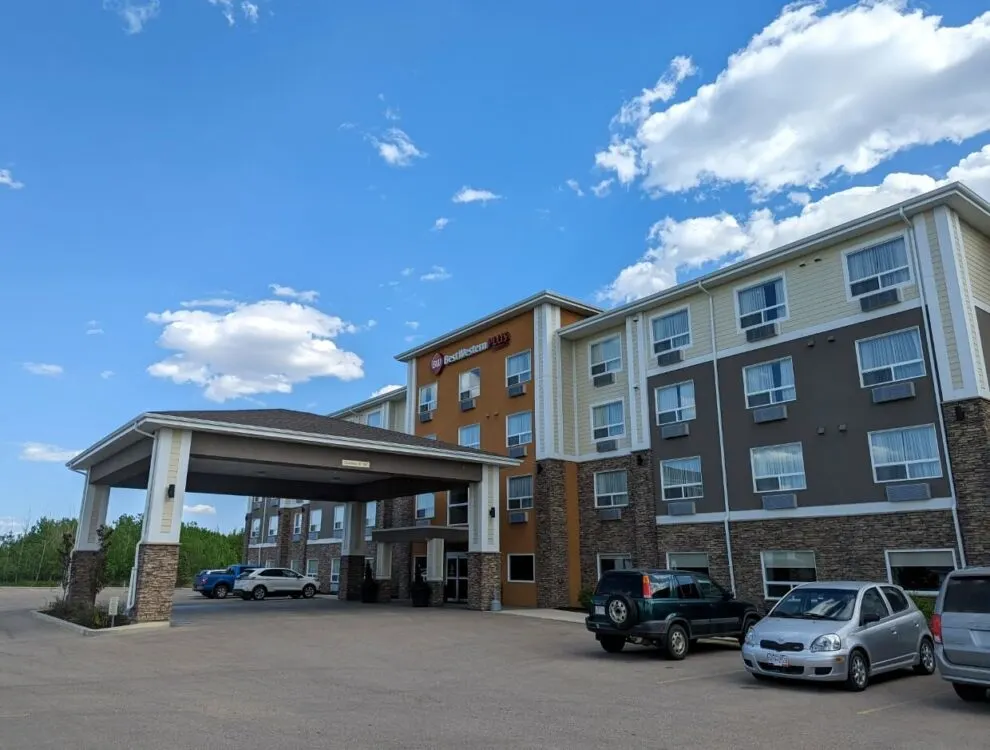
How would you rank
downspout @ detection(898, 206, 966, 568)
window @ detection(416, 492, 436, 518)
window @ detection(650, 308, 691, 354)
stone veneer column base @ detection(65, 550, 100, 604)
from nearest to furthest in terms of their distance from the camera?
downspout @ detection(898, 206, 966, 568) → stone veneer column base @ detection(65, 550, 100, 604) → window @ detection(650, 308, 691, 354) → window @ detection(416, 492, 436, 518)

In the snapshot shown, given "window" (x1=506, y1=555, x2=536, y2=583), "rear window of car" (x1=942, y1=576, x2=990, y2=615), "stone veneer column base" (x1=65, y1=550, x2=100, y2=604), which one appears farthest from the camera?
"window" (x1=506, y1=555, x2=536, y2=583)

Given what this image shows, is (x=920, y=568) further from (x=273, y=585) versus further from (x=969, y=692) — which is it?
(x=273, y=585)

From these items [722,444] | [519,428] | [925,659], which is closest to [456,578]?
[519,428]

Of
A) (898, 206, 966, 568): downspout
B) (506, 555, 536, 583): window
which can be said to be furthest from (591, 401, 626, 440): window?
(898, 206, 966, 568): downspout

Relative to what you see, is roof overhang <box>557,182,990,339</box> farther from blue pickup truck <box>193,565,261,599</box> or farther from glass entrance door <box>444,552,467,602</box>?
blue pickup truck <box>193,565,261,599</box>

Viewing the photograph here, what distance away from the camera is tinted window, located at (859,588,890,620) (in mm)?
10930

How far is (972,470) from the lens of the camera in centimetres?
1719

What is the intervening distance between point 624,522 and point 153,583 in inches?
601

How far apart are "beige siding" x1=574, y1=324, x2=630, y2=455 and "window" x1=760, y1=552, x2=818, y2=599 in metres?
6.77

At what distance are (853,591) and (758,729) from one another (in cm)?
444

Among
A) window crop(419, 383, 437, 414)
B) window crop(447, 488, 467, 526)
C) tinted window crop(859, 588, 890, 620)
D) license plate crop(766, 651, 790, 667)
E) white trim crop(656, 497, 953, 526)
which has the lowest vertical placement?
license plate crop(766, 651, 790, 667)

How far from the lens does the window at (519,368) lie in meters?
29.1

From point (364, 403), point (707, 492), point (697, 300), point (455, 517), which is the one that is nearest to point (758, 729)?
point (707, 492)

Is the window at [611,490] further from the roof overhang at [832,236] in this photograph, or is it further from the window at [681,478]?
the roof overhang at [832,236]
